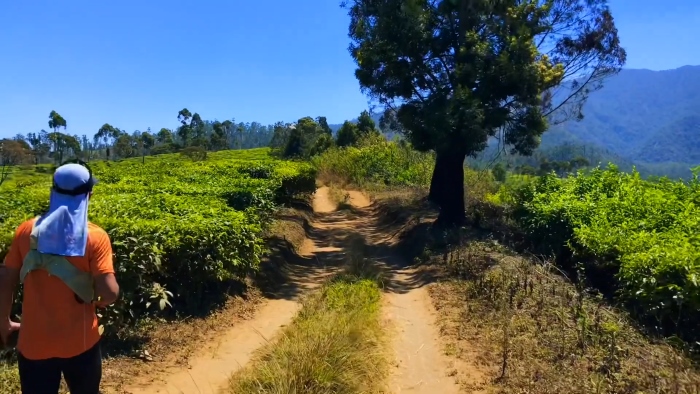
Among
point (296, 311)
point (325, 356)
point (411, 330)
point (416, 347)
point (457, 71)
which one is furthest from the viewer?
point (457, 71)

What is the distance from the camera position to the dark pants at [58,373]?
275cm

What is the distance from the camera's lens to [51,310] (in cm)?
276

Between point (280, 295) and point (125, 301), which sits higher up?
point (125, 301)

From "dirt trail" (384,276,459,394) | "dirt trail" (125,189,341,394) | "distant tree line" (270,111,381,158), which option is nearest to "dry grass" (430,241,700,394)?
"dirt trail" (384,276,459,394)

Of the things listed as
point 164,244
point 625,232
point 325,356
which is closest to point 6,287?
point 325,356

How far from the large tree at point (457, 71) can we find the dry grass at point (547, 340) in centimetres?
438

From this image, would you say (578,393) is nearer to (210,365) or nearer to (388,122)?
(210,365)

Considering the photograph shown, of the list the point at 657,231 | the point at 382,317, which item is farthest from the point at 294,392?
the point at 657,231

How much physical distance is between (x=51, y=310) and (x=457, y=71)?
408 inches

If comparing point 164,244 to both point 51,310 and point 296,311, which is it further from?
point 51,310

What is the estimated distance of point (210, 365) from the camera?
5410mm

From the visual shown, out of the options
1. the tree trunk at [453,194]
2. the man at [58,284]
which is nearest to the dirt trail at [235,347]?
the man at [58,284]

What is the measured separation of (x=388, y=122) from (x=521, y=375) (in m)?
12.2

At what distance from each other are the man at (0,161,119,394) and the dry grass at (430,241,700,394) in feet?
11.5
